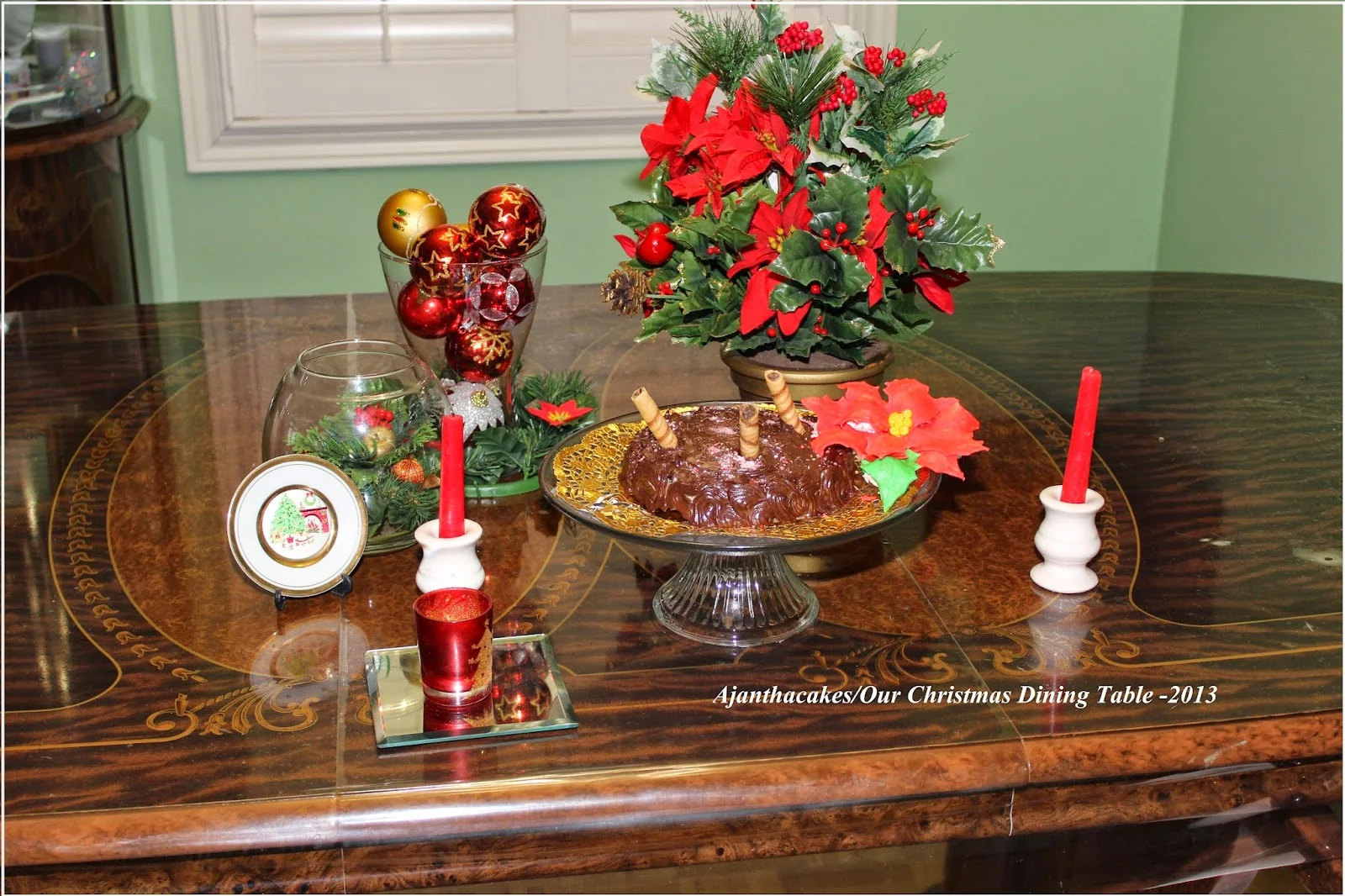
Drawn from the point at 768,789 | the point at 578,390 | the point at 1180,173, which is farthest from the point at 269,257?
the point at 768,789

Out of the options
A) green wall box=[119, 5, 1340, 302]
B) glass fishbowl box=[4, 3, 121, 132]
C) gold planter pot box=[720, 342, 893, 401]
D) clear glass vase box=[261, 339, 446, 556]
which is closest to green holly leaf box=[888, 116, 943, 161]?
gold planter pot box=[720, 342, 893, 401]

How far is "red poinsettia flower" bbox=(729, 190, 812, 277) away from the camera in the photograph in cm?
125

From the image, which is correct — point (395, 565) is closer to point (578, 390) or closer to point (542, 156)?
point (578, 390)

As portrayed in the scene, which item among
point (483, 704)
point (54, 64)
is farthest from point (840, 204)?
point (54, 64)

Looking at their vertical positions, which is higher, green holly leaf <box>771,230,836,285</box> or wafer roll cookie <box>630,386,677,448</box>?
green holly leaf <box>771,230,836,285</box>

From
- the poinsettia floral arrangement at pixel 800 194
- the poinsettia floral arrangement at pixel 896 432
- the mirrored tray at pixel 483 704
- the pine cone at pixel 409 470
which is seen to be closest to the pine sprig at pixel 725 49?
the poinsettia floral arrangement at pixel 800 194

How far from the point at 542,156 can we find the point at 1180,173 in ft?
5.46

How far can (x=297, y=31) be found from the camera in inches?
116

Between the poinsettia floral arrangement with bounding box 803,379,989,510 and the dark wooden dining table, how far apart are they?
0.13 meters

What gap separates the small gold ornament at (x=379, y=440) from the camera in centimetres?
122

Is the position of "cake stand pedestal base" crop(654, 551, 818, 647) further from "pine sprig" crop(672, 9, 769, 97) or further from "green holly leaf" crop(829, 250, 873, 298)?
"pine sprig" crop(672, 9, 769, 97)

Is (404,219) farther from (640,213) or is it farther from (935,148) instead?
(935,148)

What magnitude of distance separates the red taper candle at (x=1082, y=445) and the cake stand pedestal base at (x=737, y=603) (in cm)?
26

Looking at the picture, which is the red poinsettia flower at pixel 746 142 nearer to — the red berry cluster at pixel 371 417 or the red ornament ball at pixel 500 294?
the red ornament ball at pixel 500 294
